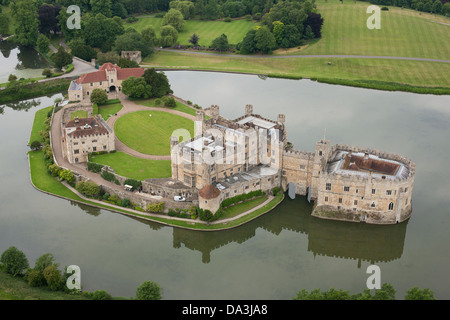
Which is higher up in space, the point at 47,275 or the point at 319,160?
the point at 319,160

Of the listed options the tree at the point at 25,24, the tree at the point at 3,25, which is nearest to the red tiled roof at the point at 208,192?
the tree at the point at 25,24

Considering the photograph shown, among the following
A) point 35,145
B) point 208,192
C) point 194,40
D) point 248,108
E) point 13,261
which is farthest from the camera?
point 194,40

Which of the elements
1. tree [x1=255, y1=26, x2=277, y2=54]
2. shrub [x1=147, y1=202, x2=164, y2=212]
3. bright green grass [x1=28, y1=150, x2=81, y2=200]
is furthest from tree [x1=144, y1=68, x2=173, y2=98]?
shrub [x1=147, y1=202, x2=164, y2=212]

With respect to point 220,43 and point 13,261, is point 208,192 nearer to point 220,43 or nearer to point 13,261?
point 13,261

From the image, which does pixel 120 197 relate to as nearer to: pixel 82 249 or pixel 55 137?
pixel 82 249

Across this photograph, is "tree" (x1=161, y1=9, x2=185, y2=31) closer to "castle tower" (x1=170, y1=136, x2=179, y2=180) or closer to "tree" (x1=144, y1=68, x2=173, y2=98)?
"tree" (x1=144, y1=68, x2=173, y2=98)

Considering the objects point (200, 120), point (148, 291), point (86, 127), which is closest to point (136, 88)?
point (86, 127)
